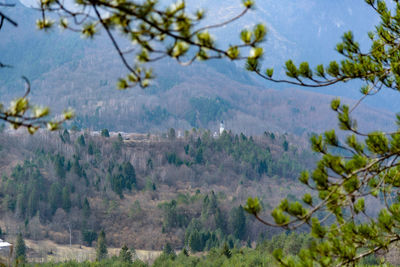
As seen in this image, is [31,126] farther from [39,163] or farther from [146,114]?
[146,114]

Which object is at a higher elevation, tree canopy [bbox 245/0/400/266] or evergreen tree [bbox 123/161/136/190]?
tree canopy [bbox 245/0/400/266]

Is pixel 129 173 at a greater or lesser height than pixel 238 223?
lesser

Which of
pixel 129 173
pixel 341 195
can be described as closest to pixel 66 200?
pixel 129 173

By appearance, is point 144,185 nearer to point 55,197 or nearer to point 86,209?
point 55,197

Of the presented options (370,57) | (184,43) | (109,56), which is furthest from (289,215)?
(109,56)

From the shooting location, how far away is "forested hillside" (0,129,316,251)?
58.1 meters

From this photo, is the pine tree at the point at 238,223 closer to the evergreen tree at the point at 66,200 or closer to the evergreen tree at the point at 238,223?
the evergreen tree at the point at 238,223

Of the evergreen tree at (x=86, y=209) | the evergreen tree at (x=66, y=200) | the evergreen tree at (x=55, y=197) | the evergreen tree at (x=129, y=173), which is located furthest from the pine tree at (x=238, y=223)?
the evergreen tree at (x=55, y=197)

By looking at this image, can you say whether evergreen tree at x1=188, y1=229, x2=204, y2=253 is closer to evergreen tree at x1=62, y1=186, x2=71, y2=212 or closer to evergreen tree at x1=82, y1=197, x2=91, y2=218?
evergreen tree at x1=82, y1=197, x2=91, y2=218

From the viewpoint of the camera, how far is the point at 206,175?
81500 mm

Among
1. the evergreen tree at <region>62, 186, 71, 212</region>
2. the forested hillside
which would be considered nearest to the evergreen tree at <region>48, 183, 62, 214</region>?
the forested hillside

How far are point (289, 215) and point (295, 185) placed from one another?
7989 cm

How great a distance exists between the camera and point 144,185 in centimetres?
7600

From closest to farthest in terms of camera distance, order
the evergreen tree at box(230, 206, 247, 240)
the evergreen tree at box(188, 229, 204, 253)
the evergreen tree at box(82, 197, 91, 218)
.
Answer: the evergreen tree at box(188, 229, 204, 253), the evergreen tree at box(230, 206, 247, 240), the evergreen tree at box(82, 197, 91, 218)
